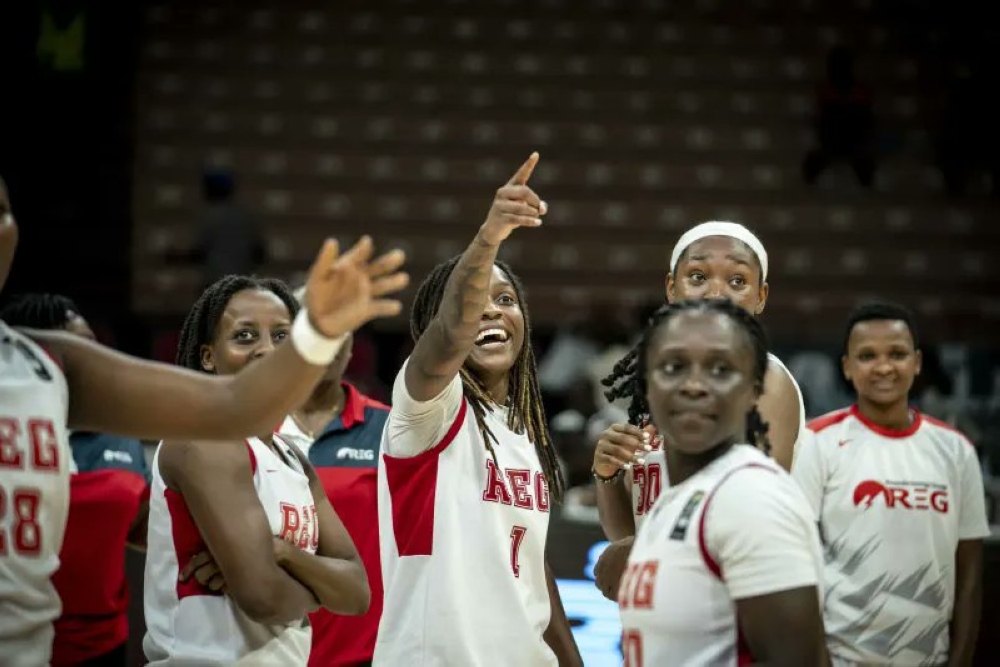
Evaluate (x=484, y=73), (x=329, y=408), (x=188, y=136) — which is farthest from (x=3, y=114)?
(x=329, y=408)

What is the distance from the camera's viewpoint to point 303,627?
11.4 ft

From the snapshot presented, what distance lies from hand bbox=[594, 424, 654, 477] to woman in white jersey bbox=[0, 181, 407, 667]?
1.03 m

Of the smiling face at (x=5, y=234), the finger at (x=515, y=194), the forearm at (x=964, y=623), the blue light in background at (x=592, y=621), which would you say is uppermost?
the finger at (x=515, y=194)

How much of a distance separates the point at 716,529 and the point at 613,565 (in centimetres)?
114

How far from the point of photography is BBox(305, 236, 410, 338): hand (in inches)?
99.3

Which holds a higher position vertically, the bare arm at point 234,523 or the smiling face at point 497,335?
the smiling face at point 497,335

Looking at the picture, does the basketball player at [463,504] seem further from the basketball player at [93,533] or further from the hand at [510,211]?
the basketball player at [93,533]

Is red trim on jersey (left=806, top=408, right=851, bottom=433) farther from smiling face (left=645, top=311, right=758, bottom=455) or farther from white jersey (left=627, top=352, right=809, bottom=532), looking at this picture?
smiling face (left=645, top=311, right=758, bottom=455)

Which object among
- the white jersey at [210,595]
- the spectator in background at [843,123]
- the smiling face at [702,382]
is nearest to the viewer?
the smiling face at [702,382]

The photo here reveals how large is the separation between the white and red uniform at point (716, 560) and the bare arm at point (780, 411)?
0.68m

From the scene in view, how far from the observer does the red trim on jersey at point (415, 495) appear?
358 cm

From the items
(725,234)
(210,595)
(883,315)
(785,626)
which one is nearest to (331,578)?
(210,595)

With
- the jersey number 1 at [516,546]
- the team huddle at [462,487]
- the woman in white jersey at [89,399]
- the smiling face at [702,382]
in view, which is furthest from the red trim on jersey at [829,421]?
the woman in white jersey at [89,399]

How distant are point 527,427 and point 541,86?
34.6 ft
